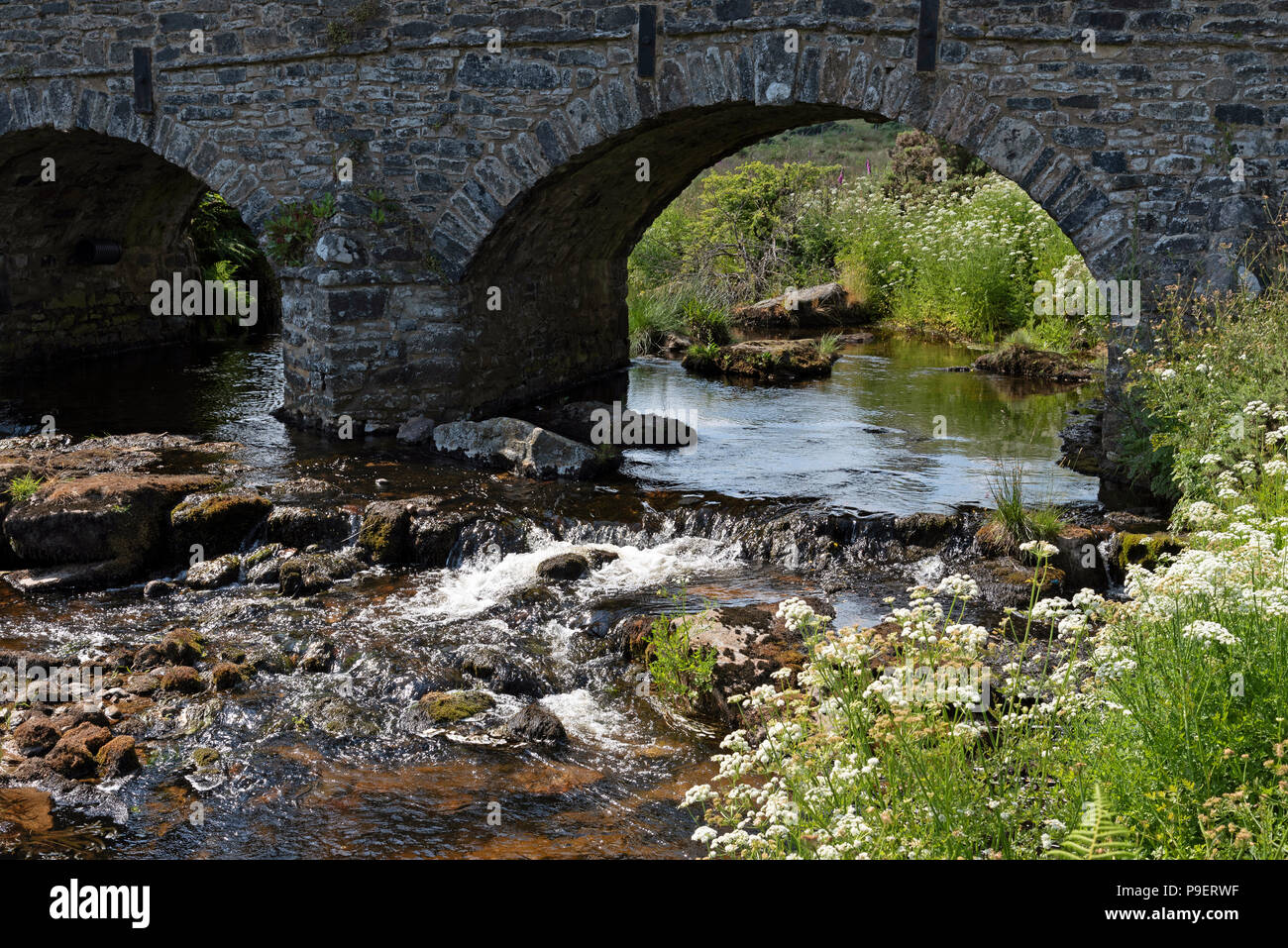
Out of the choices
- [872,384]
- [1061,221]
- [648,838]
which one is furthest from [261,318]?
[648,838]

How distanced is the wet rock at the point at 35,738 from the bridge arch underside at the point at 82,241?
7.93 m

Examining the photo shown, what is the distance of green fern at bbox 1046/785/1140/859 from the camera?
9.05 feet

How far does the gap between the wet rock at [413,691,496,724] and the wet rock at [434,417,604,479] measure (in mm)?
3567

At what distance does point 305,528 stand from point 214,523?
56cm

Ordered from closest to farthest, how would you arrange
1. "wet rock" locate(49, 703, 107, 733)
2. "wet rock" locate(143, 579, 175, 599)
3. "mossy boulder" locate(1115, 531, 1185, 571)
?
"wet rock" locate(49, 703, 107, 733) → "mossy boulder" locate(1115, 531, 1185, 571) → "wet rock" locate(143, 579, 175, 599)

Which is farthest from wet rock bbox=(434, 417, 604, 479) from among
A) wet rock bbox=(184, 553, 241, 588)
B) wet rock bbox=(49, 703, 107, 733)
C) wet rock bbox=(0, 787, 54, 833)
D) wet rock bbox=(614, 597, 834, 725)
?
wet rock bbox=(0, 787, 54, 833)

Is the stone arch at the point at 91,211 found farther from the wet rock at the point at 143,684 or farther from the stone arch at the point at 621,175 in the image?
the wet rock at the point at 143,684

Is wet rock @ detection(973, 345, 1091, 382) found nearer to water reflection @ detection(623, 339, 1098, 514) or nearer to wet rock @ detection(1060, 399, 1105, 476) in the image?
water reflection @ detection(623, 339, 1098, 514)

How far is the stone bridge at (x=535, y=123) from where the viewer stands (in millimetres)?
7824

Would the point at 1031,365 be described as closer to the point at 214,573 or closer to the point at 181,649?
the point at 214,573

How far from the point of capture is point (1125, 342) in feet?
26.9

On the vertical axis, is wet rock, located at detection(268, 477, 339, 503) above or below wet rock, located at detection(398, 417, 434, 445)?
below
